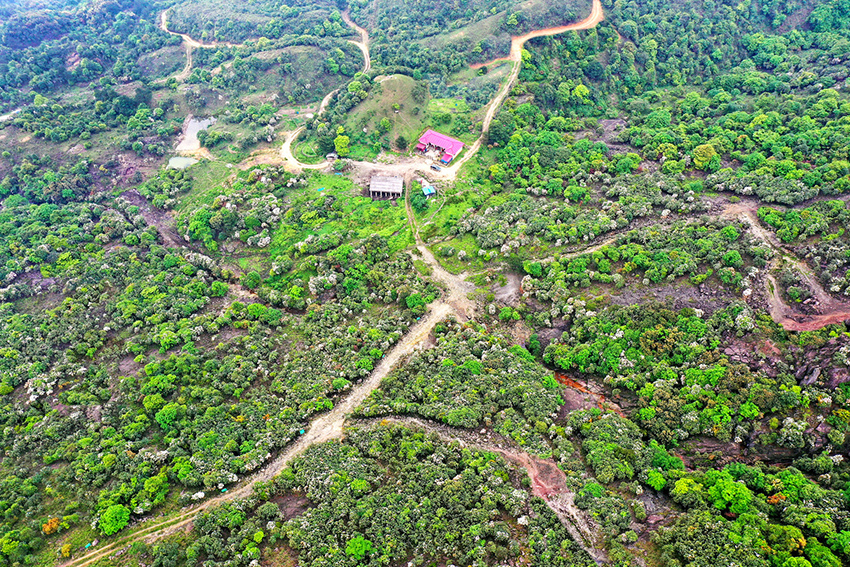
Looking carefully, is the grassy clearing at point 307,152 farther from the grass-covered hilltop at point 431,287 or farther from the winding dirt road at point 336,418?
the winding dirt road at point 336,418

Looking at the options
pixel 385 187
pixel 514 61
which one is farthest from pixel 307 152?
pixel 514 61

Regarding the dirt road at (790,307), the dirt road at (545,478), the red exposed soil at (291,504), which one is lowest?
the red exposed soil at (291,504)

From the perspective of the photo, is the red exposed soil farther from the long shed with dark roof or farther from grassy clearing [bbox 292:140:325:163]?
grassy clearing [bbox 292:140:325:163]

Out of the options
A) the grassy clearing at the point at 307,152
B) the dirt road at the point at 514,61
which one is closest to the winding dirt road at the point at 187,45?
the grassy clearing at the point at 307,152

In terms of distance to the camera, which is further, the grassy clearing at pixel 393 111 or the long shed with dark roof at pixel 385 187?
the grassy clearing at pixel 393 111

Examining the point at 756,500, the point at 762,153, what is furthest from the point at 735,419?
the point at 762,153

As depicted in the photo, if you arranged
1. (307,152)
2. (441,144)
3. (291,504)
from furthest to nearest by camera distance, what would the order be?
(307,152)
(441,144)
(291,504)

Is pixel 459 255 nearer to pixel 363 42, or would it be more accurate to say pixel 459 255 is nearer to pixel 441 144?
pixel 441 144
